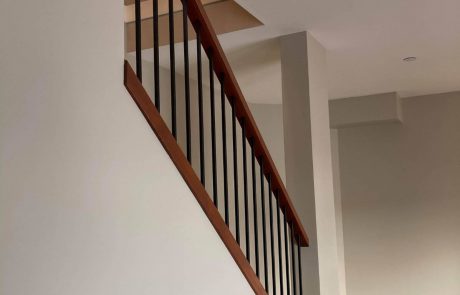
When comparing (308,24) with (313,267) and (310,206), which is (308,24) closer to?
(310,206)

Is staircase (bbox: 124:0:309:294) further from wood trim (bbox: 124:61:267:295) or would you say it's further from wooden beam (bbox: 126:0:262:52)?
wooden beam (bbox: 126:0:262:52)

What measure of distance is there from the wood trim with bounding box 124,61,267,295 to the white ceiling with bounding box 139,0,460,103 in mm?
1625

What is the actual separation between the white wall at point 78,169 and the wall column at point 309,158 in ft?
6.04

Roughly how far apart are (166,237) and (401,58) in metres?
3.20

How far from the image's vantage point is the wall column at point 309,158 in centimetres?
349

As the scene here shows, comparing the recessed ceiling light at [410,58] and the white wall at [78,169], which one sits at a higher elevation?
the recessed ceiling light at [410,58]

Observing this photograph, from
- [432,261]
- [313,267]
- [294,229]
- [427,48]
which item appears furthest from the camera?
[432,261]

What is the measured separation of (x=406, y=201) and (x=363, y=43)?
2196 mm

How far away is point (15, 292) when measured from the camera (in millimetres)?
1152

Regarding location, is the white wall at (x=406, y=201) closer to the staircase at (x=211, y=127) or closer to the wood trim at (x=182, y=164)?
the staircase at (x=211, y=127)

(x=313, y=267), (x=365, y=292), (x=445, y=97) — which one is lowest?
(x=365, y=292)

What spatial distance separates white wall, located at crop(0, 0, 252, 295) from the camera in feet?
3.90

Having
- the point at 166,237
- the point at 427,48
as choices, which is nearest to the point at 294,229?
the point at 166,237

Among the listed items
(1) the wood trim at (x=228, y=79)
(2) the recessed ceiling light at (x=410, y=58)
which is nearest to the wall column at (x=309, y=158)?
(1) the wood trim at (x=228, y=79)
